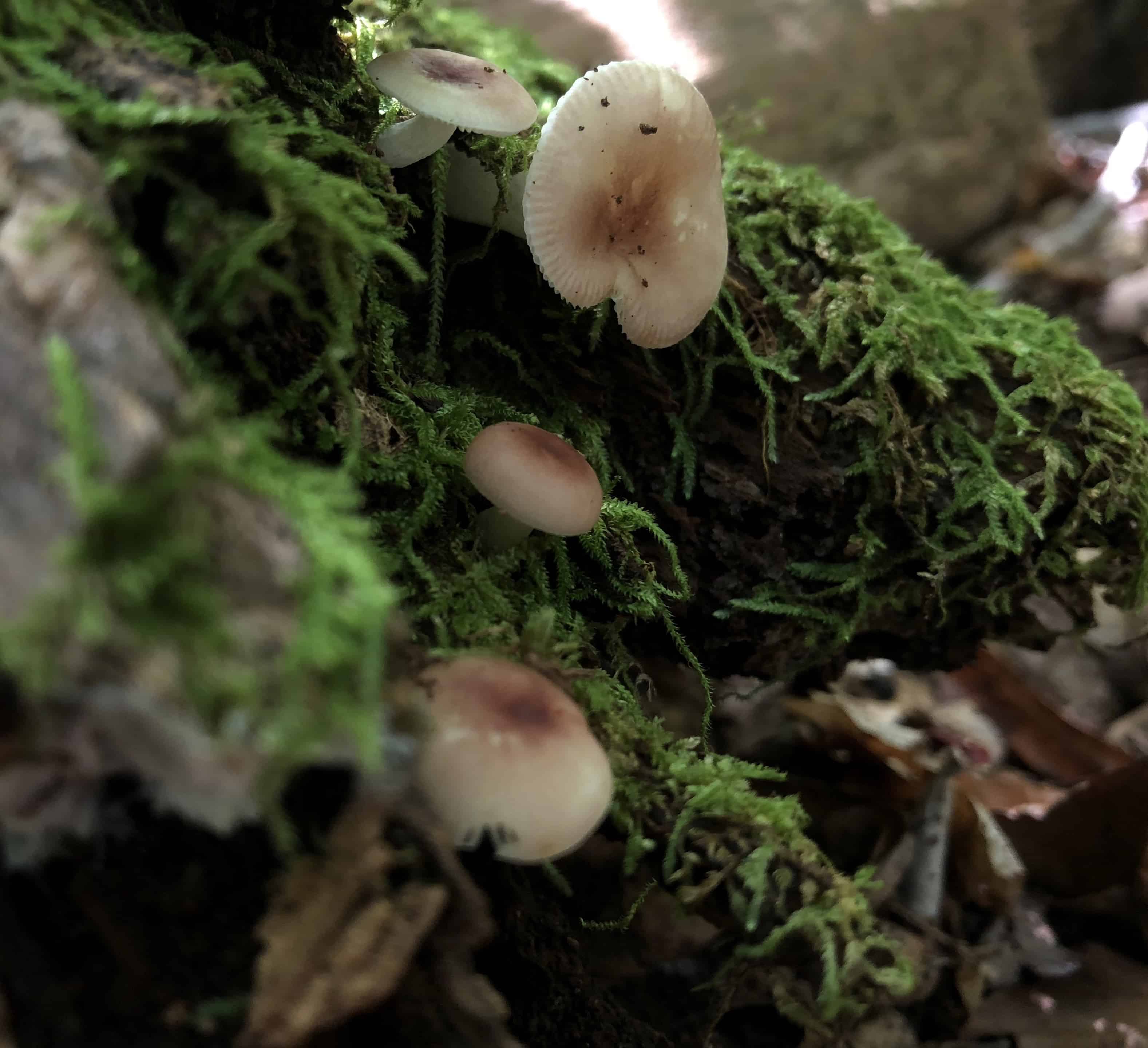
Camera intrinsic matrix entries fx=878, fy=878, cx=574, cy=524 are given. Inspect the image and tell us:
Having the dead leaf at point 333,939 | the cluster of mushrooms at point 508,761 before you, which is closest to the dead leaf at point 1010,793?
the cluster of mushrooms at point 508,761

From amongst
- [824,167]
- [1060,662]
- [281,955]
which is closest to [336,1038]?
[281,955]

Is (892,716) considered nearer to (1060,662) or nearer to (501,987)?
(1060,662)

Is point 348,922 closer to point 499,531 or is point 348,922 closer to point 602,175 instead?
point 499,531

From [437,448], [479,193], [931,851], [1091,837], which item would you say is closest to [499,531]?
[437,448]

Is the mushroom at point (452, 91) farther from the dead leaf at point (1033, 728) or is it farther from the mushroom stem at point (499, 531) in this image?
the dead leaf at point (1033, 728)

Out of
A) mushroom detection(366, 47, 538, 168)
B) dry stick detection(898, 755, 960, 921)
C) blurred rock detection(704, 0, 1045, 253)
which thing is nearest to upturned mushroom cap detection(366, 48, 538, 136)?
mushroom detection(366, 47, 538, 168)

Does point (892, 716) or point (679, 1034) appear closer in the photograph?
point (679, 1034)
